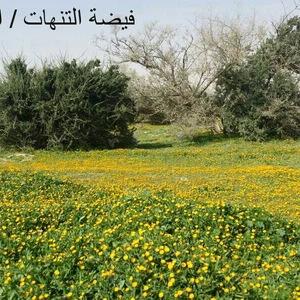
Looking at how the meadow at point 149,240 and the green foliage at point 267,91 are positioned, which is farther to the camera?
the green foliage at point 267,91

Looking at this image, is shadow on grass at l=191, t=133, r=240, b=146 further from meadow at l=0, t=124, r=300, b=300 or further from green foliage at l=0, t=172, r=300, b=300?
green foliage at l=0, t=172, r=300, b=300

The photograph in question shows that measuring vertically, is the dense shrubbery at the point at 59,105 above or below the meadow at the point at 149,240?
above

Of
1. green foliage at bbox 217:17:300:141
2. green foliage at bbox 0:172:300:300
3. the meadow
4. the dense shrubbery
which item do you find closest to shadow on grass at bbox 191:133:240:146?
green foliage at bbox 217:17:300:141

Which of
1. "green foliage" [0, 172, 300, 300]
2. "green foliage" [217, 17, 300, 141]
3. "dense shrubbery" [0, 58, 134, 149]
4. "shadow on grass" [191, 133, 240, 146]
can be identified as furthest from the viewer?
"shadow on grass" [191, 133, 240, 146]

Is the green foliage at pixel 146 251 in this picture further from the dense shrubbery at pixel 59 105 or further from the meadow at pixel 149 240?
the dense shrubbery at pixel 59 105

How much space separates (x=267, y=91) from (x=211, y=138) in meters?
3.36

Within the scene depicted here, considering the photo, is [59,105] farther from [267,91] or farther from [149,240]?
[149,240]

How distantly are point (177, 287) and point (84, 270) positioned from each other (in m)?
1.00

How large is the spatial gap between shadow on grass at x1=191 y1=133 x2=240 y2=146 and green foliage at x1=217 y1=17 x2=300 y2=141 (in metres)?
0.35

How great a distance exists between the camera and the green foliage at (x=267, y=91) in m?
17.4

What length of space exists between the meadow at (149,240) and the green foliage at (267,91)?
8425mm

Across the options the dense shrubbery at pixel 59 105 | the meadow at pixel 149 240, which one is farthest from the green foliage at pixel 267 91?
the meadow at pixel 149 240

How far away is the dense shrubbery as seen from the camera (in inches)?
598

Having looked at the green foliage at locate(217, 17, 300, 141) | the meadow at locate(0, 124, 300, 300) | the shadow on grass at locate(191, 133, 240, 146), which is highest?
the green foliage at locate(217, 17, 300, 141)
